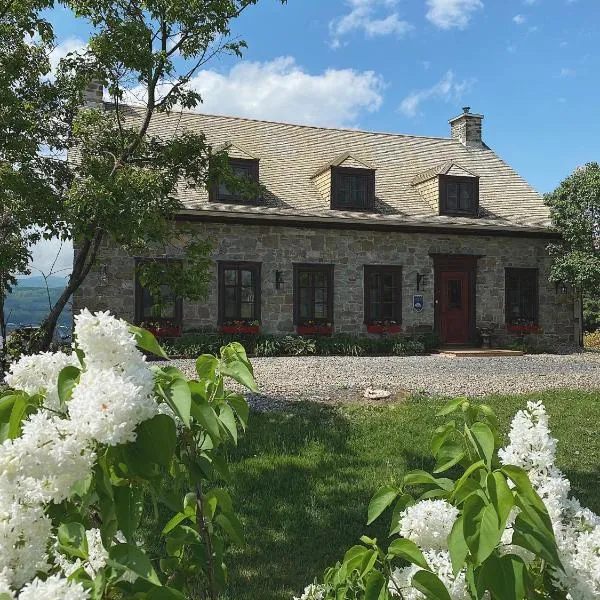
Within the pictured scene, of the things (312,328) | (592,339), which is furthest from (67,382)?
(592,339)

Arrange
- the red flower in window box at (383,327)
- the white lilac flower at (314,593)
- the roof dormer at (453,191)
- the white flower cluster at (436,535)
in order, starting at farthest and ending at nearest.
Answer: the roof dormer at (453,191), the red flower in window box at (383,327), the white lilac flower at (314,593), the white flower cluster at (436,535)

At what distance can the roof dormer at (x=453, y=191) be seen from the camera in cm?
1805

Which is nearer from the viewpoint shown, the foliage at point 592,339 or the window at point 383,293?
the window at point 383,293

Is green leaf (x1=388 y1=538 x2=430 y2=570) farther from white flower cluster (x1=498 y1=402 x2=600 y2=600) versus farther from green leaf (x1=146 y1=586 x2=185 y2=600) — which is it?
green leaf (x1=146 y1=586 x2=185 y2=600)

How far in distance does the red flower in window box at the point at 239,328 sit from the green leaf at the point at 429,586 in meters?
14.4

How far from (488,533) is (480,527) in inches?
0.9

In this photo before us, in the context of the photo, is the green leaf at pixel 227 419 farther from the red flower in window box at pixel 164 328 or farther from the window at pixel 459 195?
the window at pixel 459 195

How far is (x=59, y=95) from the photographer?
9453mm

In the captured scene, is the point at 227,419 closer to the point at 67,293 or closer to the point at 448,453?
the point at 448,453

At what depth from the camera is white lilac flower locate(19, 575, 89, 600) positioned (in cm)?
95

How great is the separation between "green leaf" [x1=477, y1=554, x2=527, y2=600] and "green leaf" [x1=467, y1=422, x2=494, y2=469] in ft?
0.62

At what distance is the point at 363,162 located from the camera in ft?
57.1

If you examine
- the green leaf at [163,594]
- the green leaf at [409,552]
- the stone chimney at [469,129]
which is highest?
the stone chimney at [469,129]

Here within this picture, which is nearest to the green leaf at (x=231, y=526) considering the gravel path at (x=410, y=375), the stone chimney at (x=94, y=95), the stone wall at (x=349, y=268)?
the gravel path at (x=410, y=375)
